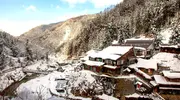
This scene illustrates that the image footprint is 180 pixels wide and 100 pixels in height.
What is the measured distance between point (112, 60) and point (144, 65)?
28.1 ft

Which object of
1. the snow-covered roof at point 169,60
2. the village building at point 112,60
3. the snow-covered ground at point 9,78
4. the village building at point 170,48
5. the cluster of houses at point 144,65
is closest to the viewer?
the cluster of houses at point 144,65

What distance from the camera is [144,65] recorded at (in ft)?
192

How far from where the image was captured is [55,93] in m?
54.2

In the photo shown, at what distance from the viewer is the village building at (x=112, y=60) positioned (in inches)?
2477

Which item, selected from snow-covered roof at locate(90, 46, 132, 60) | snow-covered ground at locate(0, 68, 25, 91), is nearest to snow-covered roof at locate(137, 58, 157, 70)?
snow-covered roof at locate(90, 46, 132, 60)

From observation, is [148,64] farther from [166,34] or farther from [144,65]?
[166,34]

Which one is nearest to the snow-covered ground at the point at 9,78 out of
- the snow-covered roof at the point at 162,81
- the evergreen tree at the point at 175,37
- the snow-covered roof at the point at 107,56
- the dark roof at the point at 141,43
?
the snow-covered roof at the point at 107,56

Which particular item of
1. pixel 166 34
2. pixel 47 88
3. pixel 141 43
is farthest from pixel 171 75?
pixel 166 34

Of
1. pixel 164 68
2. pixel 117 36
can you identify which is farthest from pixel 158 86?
pixel 117 36

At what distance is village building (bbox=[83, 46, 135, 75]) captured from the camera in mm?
62906

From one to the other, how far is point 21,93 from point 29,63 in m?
61.4

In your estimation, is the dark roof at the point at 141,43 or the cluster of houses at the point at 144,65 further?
the dark roof at the point at 141,43

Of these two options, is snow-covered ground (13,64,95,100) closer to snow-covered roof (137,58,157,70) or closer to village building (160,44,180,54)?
snow-covered roof (137,58,157,70)

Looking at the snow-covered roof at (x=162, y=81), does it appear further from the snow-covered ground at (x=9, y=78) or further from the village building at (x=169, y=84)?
the snow-covered ground at (x=9, y=78)
